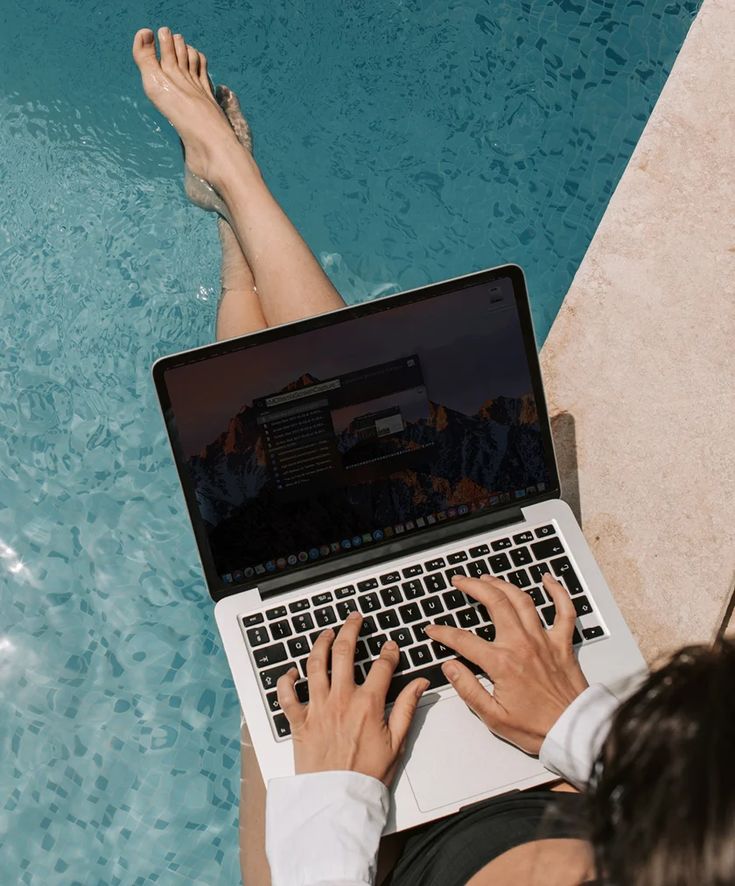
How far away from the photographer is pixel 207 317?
176cm

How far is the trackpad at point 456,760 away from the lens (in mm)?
1035

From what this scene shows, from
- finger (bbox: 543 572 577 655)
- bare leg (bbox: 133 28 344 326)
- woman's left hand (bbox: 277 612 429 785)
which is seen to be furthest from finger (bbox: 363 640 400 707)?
bare leg (bbox: 133 28 344 326)

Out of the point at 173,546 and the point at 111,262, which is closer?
the point at 173,546

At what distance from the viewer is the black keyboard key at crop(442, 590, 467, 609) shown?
110 cm

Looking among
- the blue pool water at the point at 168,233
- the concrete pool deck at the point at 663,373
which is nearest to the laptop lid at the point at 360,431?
the concrete pool deck at the point at 663,373

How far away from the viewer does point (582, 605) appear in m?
1.10

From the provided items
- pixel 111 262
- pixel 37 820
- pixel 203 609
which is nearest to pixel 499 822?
pixel 203 609

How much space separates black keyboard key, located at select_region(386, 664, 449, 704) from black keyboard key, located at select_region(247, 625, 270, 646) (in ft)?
0.57

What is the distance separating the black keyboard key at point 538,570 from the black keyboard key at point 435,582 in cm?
12

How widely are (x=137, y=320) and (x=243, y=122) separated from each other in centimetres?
49

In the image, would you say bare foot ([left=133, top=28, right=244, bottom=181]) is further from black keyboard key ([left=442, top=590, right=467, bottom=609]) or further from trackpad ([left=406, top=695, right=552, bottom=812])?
trackpad ([left=406, top=695, right=552, bottom=812])

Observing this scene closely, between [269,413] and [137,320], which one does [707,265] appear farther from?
[137,320]

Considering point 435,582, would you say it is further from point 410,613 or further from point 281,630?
point 281,630

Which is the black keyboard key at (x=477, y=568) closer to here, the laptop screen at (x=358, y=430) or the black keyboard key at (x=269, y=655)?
the laptop screen at (x=358, y=430)
